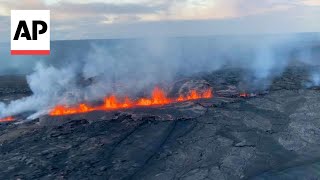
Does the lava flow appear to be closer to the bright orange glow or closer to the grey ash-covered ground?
the grey ash-covered ground

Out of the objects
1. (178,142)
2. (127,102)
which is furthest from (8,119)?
(178,142)

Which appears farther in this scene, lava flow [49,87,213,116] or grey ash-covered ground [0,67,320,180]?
lava flow [49,87,213,116]

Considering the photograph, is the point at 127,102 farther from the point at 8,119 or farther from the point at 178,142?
the point at 8,119

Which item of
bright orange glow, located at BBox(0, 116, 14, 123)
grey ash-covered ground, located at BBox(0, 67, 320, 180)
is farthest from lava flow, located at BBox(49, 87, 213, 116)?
bright orange glow, located at BBox(0, 116, 14, 123)

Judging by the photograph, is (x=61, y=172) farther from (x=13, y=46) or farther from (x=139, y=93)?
(x=139, y=93)

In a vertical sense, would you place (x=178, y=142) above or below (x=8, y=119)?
above

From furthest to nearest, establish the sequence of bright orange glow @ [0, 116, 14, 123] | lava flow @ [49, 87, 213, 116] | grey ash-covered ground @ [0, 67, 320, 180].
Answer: bright orange glow @ [0, 116, 14, 123] < lava flow @ [49, 87, 213, 116] < grey ash-covered ground @ [0, 67, 320, 180]

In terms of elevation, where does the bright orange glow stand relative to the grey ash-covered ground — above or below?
below
